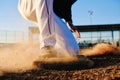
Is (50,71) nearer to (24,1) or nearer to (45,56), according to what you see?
(45,56)

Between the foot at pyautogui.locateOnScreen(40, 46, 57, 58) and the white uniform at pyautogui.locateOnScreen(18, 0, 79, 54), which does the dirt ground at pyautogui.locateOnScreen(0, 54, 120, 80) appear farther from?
the white uniform at pyautogui.locateOnScreen(18, 0, 79, 54)

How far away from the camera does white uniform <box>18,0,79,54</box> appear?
524 cm

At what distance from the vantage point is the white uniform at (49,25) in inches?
206

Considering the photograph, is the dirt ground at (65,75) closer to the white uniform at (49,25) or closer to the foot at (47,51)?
the foot at (47,51)

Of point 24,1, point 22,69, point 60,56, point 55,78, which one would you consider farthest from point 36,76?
point 24,1

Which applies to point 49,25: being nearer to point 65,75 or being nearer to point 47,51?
point 47,51

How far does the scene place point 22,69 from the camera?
5016mm

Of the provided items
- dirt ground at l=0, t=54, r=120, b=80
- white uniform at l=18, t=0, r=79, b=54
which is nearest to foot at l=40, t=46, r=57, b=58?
white uniform at l=18, t=0, r=79, b=54

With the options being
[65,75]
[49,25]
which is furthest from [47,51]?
[65,75]

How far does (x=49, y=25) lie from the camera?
5.29 meters

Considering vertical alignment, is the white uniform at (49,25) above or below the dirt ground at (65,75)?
above

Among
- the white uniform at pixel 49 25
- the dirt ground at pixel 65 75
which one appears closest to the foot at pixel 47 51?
the white uniform at pixel 49 25

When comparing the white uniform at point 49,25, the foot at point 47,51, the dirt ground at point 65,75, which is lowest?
the dirt ground at point 65,75

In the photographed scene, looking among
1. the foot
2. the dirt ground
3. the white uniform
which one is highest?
the white uniform
